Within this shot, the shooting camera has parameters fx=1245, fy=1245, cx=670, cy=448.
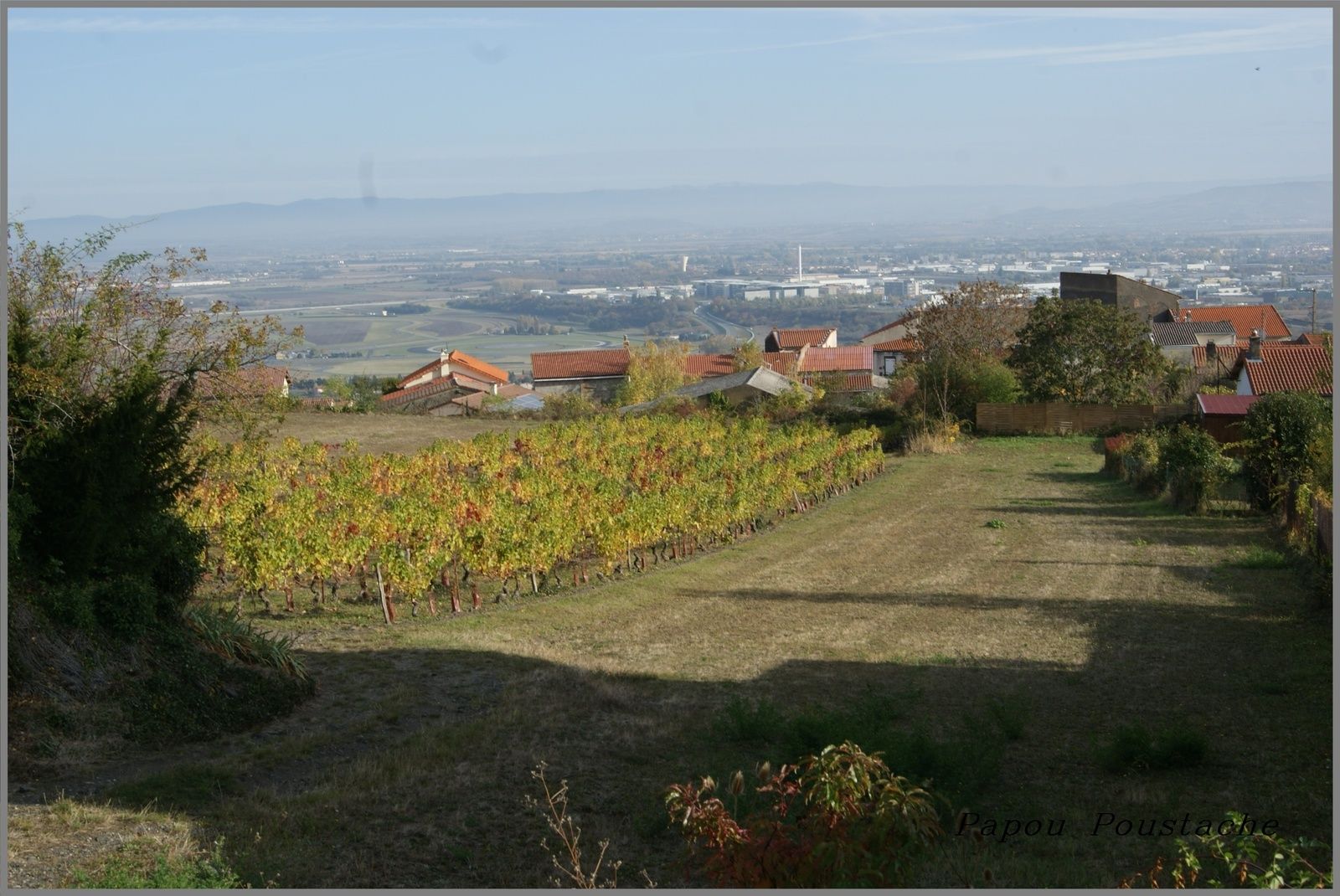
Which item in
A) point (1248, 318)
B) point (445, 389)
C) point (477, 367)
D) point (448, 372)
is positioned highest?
point (1248, 318)

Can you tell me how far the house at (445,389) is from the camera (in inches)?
1982

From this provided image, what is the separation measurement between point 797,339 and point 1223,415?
55.1m

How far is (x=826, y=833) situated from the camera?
595 centimetres

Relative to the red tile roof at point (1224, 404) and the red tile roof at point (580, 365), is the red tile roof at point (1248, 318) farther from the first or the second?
the red tile roof at point (1224, 404)

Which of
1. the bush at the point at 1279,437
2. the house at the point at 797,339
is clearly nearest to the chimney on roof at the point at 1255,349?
the bush at the point at 1279,437

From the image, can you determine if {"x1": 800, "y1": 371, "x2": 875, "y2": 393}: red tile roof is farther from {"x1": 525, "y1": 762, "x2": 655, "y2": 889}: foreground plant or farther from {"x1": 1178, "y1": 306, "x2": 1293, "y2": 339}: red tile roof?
{"x1": 525, "y1": 762, "x2": 655, "y2": 889}: foreground plant

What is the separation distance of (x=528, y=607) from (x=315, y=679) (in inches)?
202

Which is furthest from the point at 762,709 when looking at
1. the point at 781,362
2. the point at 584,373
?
the point at 584,373

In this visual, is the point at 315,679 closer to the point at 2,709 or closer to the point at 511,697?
Answer: the point at 511,697

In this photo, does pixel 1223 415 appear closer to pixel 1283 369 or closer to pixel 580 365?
pixel 1283 369

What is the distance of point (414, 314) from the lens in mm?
140500

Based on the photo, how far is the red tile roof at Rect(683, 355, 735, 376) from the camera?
6794cm

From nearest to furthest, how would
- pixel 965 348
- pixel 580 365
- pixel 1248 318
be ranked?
1. pixel 965 348
2. pixel 580 365
3. pixel 1248 318

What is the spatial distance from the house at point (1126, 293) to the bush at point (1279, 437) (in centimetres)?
5395
